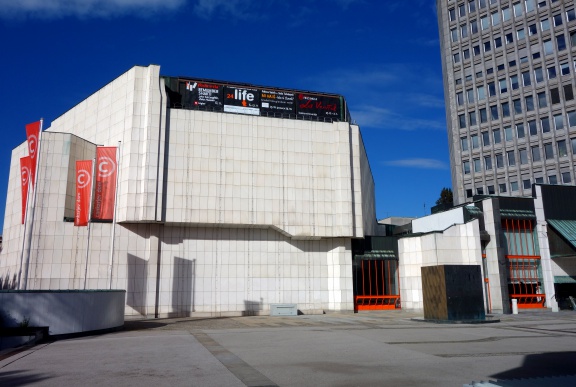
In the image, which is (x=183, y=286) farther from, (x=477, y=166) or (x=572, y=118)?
(x=572, y=118)

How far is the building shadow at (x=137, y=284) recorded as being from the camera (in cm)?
3709

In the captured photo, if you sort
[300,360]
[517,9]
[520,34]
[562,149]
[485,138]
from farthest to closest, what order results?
1. [485,138]
2. [517,9]
3. [520,34]
4. [562,149]
5. [300,360]

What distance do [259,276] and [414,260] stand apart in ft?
45.0

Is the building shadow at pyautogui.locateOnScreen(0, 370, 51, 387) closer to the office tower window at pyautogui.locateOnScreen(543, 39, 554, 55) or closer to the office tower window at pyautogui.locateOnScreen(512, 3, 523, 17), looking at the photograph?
the office tower window at pyautogui.locateOnScreen(543, 39, 554, 55)

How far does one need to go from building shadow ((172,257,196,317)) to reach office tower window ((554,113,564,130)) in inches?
2174

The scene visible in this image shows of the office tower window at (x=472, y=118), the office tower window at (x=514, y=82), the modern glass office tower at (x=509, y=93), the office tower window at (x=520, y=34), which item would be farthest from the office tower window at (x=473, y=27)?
the office tower window at (x=472, y=118)

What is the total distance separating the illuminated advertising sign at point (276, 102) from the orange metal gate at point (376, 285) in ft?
51.7

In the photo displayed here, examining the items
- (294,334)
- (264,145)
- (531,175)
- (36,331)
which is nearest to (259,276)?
(264,145)

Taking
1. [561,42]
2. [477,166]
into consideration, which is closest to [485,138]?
[477,166]

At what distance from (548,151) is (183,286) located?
55302mm

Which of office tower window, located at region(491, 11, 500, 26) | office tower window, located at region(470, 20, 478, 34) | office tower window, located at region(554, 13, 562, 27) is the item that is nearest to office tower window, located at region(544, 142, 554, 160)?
office tower window, located at region(554, 13, 562, 27)

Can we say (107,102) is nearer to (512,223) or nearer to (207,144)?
(207,144)

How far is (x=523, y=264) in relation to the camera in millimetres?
40156

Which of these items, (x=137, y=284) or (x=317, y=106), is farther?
(x=317, y=106)
